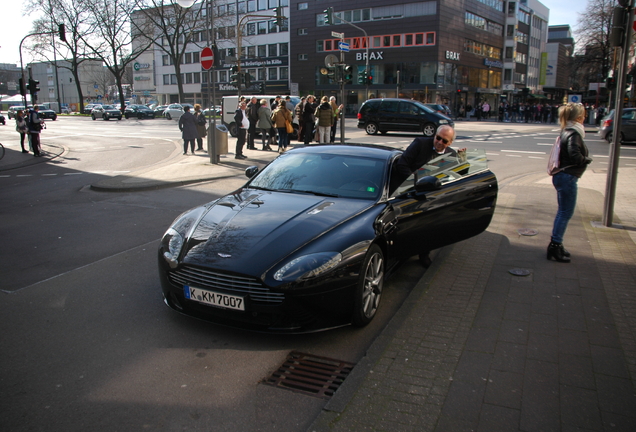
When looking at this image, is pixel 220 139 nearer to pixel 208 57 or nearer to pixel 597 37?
pixel 208 57

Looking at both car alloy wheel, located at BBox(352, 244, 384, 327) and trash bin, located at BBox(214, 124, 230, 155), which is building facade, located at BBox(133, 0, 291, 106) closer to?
trash bin, located at BBox(214, 124, 230, 155)

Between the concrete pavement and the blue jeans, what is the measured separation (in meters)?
0.38

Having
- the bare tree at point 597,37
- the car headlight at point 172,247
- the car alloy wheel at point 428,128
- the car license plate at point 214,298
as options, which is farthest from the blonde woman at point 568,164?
the bare tree at point 597,37

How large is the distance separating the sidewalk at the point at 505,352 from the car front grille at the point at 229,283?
31.1 inches

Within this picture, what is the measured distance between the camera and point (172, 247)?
427 centimetres

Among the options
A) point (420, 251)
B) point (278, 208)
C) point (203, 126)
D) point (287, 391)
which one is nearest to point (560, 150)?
point (420, 251)

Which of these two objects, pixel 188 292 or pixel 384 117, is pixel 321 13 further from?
pixel 188 292

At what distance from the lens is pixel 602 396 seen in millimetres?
3109

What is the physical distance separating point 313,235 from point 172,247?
1.19 m

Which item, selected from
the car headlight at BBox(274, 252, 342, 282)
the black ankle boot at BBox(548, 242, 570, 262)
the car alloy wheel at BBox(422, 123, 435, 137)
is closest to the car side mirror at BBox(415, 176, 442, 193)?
the car headlight at BBox(274, 252, 342, 282)

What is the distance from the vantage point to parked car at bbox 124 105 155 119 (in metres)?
56.0

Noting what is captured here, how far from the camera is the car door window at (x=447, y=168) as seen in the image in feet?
17.5

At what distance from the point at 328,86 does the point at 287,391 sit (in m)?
64.4

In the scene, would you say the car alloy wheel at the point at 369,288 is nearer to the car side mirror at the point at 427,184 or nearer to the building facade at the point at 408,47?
the car side mirror at the point at 427,184
